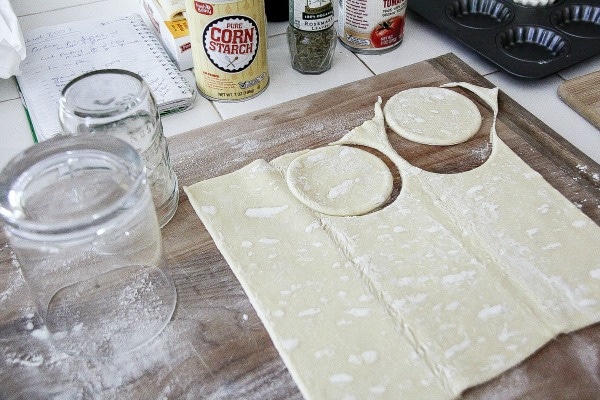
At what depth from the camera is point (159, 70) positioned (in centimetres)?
96

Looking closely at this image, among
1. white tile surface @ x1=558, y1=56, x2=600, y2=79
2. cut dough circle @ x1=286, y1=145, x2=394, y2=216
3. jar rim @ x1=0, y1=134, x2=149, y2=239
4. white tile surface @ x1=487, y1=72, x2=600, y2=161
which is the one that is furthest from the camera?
white tile surface @ x1=558, y1=56, x2=600, y2=79

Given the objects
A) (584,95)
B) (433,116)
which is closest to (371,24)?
(433,116)

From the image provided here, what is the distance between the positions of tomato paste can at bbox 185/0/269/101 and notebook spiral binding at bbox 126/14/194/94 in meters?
0.03

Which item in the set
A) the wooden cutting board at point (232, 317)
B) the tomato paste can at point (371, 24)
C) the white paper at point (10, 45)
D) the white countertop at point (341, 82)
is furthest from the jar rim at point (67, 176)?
the tomato paste can at point (371, 24)

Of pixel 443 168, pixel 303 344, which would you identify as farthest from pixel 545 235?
pixel 303 344

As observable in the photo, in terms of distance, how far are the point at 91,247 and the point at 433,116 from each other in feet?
1.52

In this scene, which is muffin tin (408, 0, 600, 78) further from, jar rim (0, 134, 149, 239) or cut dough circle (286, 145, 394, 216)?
jar rim (0, 134, 149, 239)

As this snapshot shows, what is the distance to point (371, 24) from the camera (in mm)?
981

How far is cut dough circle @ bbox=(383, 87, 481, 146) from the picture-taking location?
0.81m

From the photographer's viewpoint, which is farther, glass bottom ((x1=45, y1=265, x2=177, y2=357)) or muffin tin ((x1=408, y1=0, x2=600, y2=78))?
muffin tin ((x1=408, y1=0, x2=600, y2=78))

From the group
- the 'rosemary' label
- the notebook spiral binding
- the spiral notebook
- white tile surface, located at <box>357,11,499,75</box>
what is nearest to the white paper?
the spiral notebook

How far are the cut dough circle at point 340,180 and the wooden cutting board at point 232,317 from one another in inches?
1.6

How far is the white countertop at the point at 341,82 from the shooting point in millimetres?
883

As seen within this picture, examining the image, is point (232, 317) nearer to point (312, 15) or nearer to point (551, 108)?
point (312, 15)
